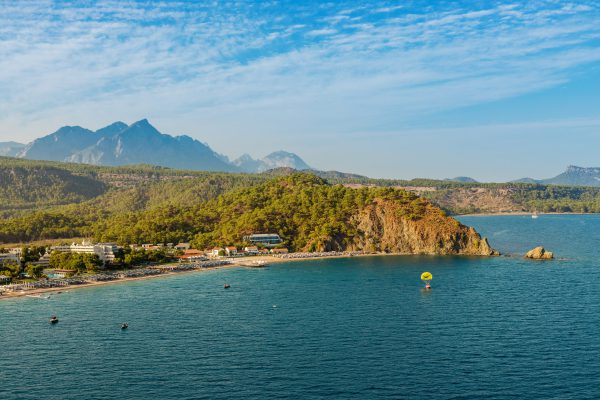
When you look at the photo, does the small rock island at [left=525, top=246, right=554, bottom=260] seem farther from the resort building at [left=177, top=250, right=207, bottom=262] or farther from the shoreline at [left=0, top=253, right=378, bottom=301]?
the resort building at [left=177, top=250, right=207, bottom=262]

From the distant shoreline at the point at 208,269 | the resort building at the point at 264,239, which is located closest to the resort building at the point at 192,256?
the distant shoreline at the point at 208,269

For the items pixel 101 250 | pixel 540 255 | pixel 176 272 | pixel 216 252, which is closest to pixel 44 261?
pixel 101 250

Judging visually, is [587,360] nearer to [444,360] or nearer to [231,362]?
[444,360]

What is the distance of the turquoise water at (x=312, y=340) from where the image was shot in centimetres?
5875

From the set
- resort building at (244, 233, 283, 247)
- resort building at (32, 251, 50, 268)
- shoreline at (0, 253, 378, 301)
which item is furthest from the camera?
resort building at (244, 233, 283, 247)

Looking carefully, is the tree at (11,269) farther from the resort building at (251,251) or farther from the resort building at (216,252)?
the resort building at (251,251)

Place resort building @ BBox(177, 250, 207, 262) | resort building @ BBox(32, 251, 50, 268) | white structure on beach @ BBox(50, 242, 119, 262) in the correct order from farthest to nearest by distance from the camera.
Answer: resort building @ BBox(177, 250, 207, 262)
white structure on beach @ BBox(50, 242, 119, 262)
resort building @ BBox(32, 251, 50, 268)

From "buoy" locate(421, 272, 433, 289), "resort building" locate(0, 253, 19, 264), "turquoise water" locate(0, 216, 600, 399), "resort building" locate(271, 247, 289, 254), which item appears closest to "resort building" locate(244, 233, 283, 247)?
"resort building" locate(271, 247, 289, 254)

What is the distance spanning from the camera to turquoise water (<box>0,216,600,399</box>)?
58750mm

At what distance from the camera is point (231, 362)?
66.4 m

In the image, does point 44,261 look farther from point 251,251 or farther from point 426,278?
point 426,278

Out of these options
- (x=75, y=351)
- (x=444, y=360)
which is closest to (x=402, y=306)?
(x=444, y=360)

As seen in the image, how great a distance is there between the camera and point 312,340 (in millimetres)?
74938

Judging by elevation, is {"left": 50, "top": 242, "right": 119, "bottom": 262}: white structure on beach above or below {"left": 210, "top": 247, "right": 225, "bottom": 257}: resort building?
above
